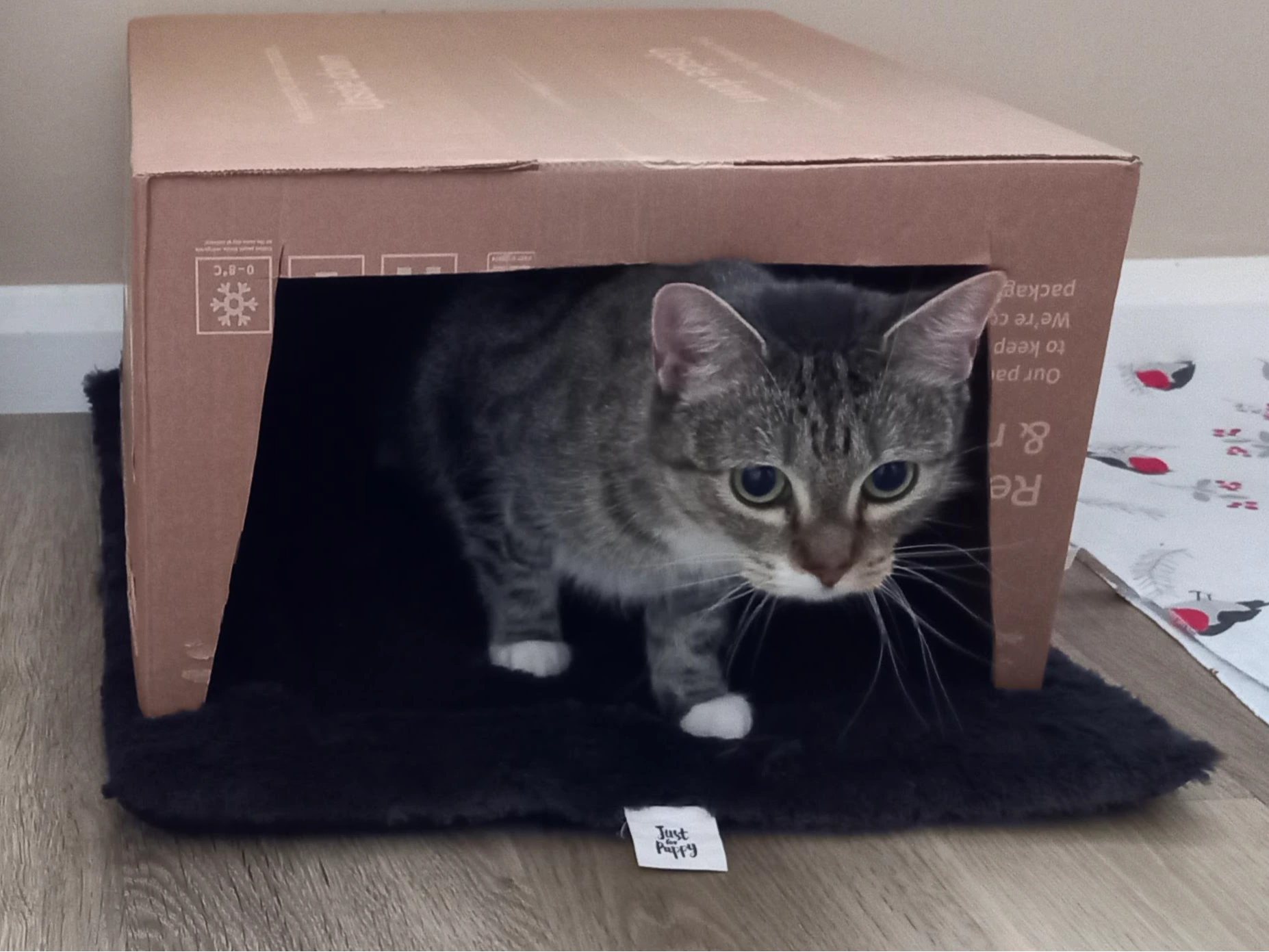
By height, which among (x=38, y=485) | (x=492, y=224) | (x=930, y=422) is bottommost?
(x=38, y=485)

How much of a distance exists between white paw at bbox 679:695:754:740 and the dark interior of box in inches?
0.8

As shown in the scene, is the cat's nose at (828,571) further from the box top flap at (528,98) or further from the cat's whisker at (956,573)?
the box top flap at (528,98)

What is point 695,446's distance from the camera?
46.8 inches

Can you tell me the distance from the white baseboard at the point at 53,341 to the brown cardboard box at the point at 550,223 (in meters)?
0.72

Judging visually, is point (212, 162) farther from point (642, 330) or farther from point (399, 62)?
point (399, 62)

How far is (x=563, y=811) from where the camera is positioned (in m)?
1.13

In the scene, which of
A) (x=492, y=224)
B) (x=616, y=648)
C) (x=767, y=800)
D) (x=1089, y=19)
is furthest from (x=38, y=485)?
(x=1089, y=19)

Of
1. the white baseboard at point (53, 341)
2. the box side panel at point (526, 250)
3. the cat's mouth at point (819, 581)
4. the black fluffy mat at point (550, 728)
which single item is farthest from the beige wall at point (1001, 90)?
the cat's mouth at point (819, 581)

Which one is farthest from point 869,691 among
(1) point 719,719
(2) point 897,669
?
(1) point 719,719

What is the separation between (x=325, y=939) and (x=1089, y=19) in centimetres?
171

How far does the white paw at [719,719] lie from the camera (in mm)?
1258

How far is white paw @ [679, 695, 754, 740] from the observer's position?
4.13ft

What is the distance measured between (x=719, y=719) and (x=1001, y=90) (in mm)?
1229

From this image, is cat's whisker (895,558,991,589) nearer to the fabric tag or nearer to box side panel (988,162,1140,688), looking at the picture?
box side panel (988,162,1140,688)
